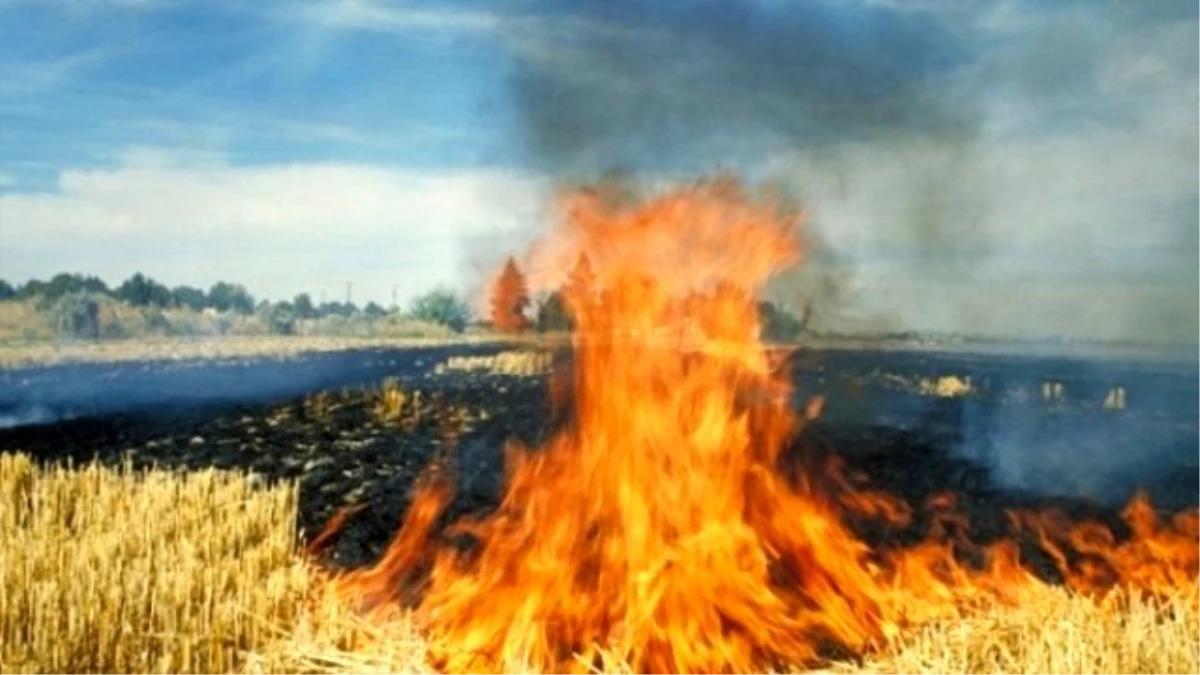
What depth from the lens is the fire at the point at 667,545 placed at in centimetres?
689

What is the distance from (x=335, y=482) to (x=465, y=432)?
223 inches

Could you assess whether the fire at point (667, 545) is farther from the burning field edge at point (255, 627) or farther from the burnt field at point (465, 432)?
the burnt field at point (465, 432)

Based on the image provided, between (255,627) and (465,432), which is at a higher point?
(255,627)

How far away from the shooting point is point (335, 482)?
48.8ft

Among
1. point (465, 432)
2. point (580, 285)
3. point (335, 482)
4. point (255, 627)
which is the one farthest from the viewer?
point (465, 432)

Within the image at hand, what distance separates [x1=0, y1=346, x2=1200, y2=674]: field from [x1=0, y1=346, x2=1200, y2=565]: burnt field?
3.7 inches

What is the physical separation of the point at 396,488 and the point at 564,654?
810 centimetres

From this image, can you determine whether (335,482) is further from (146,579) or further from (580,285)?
(146,579)

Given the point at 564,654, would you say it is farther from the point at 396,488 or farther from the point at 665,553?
the point at 396,488

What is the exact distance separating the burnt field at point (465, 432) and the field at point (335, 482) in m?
0.09

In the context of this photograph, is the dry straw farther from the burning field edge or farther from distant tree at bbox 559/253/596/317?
distant tree at bbox 559/253/596/317

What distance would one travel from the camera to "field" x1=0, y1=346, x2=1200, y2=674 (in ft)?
19.6

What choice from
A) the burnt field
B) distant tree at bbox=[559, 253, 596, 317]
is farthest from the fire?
the burnt field

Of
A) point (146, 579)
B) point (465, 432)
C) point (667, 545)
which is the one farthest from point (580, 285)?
point (465, 432)
